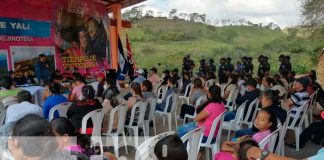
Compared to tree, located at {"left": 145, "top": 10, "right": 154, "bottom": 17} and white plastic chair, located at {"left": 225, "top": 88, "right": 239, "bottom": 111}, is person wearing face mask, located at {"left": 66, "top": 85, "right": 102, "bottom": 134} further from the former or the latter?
tree, located at {"left": 145, "top": 10, "right": 154, "bottom": 17}

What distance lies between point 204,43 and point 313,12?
1269 cm

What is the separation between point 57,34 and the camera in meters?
11.3

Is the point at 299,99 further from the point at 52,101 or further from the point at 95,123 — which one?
the point at 52,101

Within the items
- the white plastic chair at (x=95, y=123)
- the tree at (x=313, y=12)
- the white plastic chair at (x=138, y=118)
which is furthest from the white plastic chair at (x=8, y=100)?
the tree at (x=313, y=12)

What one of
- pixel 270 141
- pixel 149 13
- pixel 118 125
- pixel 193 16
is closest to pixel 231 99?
pixel 118 125

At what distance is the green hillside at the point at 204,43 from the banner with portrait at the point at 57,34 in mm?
8933

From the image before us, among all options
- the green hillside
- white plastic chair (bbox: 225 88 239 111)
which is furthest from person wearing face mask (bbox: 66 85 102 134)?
the green hillside

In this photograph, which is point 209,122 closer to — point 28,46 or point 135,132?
point 135,132

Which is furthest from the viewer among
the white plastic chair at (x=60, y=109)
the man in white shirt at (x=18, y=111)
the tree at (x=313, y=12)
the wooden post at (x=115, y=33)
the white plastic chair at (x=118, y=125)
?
the tree at (x=313, y=12)

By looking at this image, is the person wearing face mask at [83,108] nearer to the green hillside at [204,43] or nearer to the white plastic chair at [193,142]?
the white plastic chair at [193,142]

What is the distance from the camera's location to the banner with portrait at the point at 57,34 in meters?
9.63

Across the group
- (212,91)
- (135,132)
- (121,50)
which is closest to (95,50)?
(121,50)

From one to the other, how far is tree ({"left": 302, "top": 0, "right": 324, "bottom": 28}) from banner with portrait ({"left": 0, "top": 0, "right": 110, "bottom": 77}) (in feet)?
31.1

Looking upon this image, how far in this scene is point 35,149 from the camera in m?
1.73
